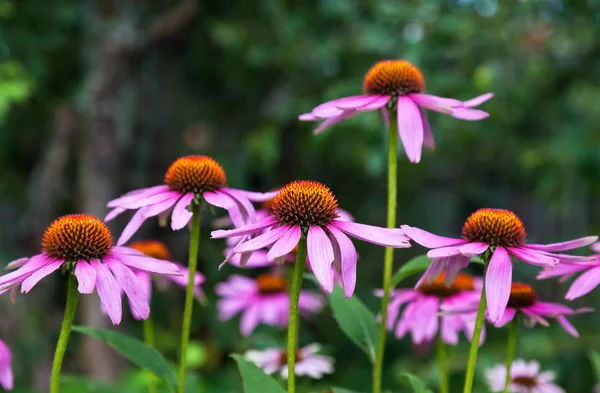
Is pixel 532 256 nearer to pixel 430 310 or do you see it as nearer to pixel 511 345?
pixel 511 345

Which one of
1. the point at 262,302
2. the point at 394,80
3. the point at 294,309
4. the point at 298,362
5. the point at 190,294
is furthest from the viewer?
the point at 262,302

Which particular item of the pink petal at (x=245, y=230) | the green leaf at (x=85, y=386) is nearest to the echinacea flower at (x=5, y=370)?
the green leaf at (x=85, y=386)

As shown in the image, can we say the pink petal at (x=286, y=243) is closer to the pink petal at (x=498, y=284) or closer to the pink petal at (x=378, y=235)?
the pink petal at (x=378, y=235)

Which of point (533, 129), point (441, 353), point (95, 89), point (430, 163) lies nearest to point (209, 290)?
point (95, 89)

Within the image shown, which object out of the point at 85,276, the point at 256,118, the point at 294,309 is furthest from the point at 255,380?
the point at 256,118

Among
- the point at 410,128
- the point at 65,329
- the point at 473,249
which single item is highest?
the point at 410,128

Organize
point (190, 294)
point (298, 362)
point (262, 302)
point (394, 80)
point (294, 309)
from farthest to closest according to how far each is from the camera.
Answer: point (262, 302), point (298, 362), point (394, 80), point (190, 294), point (294, 309)

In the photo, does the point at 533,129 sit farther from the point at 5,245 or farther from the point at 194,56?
the point at 5,245
